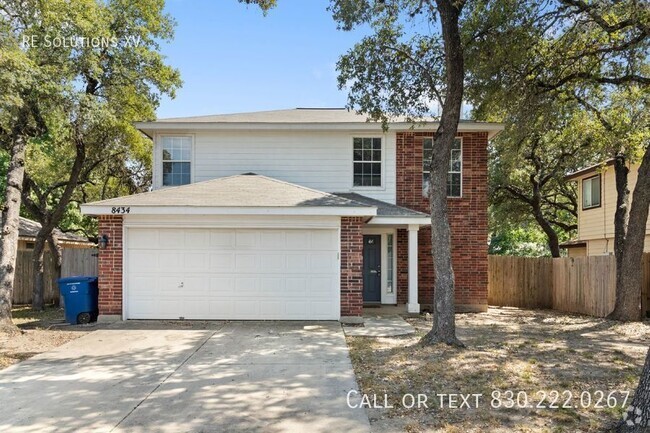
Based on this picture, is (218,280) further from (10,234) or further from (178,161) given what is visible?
(178,161)

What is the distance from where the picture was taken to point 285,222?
11.0 m

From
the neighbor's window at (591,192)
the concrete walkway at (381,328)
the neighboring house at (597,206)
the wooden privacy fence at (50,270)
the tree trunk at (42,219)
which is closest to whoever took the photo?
the concrete walkway at (381,328)

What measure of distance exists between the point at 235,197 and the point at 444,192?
16.1 ft

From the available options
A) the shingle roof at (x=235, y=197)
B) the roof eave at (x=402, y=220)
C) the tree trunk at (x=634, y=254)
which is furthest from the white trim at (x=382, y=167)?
the tree trunk at (x=634, y=254)

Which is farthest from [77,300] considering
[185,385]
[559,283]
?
[559,283]

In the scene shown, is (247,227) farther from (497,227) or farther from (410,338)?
(497,227)

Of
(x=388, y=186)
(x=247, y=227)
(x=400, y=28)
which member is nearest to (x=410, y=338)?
(x=247, y=227)

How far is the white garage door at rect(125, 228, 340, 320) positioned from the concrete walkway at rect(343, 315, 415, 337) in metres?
0.85

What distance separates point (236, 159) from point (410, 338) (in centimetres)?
767

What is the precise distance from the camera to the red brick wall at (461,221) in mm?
13625

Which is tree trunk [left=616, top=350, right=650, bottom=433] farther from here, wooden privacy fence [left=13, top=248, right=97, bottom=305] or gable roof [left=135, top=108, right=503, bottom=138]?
wooden privacy fence [left=13, top=248, right=97, bottom=305]

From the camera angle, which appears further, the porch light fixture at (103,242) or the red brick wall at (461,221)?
the red brick wall at (461,221)

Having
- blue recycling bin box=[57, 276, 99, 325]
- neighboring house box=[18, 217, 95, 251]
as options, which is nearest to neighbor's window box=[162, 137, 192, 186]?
blue recycling bin box=[57, 276, 99, 325]

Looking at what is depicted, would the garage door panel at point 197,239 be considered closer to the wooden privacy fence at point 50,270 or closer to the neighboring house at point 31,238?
the wooden privacy fence at point 50,270
